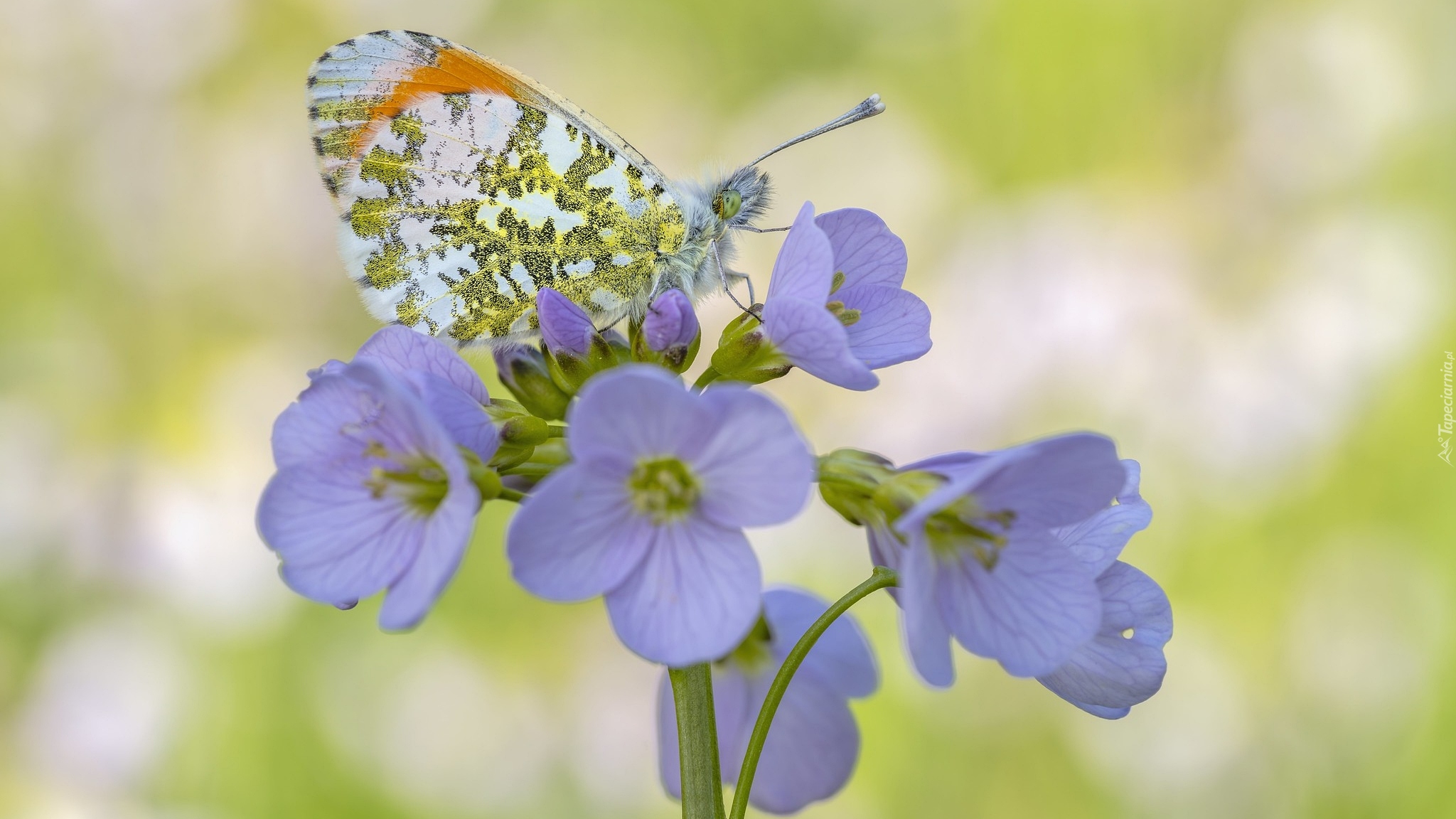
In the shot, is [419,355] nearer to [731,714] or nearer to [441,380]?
[441,380]

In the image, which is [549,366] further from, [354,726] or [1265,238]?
[1265,238]

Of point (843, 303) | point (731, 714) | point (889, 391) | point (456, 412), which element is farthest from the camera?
point (889, 391)

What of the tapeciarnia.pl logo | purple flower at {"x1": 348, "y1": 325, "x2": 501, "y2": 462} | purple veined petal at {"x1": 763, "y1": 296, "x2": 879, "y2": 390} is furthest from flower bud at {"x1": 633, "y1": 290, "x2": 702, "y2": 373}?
the tapeciarnia.pl logo

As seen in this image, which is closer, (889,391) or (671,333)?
(671,333)

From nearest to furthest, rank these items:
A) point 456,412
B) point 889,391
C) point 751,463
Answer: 1. point 751,463
2. point 456,412
3. point 889,391

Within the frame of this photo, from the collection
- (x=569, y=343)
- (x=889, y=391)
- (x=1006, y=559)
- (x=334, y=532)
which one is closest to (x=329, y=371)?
(x=334, y=532)

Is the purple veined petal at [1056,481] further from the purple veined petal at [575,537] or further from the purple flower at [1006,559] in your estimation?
the purple veined petal at [575,537]

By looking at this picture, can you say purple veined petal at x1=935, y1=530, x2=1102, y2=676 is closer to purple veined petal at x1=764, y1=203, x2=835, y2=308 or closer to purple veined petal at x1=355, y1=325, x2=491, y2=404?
purple veined petal at x1=764, y1=203, x2=835, y2=308

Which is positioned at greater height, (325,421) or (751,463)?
(325,421)
